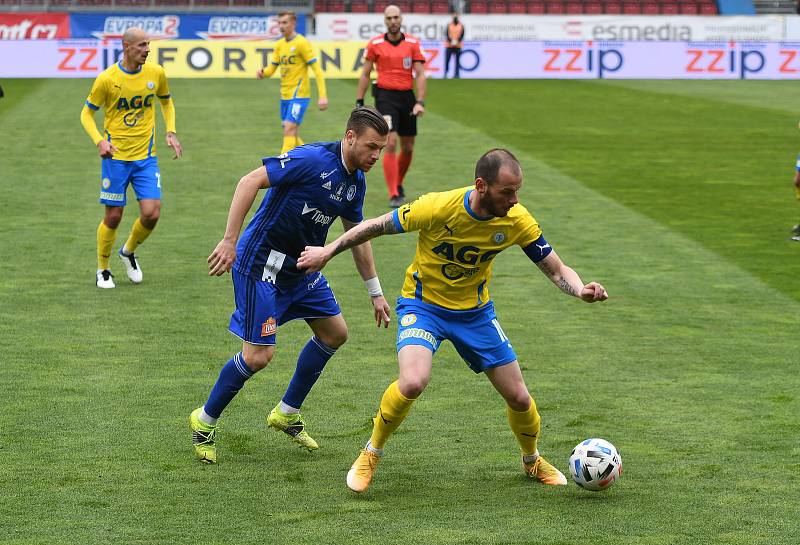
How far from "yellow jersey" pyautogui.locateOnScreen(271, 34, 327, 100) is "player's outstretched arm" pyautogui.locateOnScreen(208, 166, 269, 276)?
12.1 m

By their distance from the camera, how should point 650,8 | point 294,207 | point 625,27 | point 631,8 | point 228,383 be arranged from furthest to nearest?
point 650,8
point 631,8
point 625,27
point 228,383
point 294,207

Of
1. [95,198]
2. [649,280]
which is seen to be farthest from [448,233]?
[95,198]

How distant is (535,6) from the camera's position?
55312 mm

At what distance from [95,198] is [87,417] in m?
9.07

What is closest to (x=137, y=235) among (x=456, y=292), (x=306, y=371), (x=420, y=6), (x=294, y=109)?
(x=306, y=371)

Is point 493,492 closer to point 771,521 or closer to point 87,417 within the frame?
point 771,521

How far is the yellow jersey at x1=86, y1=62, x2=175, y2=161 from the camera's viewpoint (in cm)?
1147

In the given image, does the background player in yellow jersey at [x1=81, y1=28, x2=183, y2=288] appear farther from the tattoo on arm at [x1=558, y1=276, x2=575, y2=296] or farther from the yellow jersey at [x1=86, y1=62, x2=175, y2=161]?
the tattoo on arm at [x1=558, y1=276, x2=575, y2=296]

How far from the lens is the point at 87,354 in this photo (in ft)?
30.7

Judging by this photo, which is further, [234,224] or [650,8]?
[650,8]

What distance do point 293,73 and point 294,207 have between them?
40.0ft

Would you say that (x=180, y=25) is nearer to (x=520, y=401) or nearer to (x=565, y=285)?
(x=565, y=285)

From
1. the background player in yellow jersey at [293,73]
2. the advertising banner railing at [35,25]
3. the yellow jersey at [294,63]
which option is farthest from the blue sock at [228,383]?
the advertising banner railing at [35,25]

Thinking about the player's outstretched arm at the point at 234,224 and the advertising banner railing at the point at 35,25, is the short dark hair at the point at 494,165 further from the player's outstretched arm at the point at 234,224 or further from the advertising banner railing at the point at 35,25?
the advertising banner railing at the point at 35,25
